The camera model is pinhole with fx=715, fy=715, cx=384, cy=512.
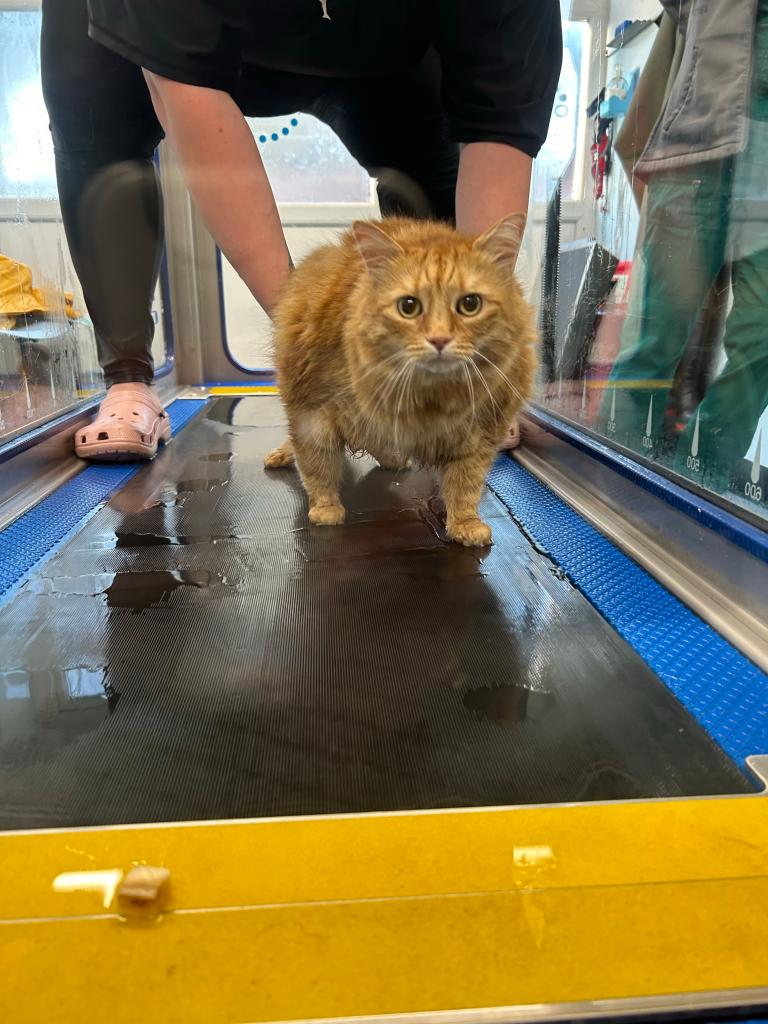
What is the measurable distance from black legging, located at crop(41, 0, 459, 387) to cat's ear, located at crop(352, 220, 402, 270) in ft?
2.43

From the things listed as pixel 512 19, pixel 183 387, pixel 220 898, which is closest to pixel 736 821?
pixel 220 898

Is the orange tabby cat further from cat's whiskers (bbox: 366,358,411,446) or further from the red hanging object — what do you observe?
the red hanging object

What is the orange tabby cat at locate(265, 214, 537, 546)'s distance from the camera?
1.17 meters

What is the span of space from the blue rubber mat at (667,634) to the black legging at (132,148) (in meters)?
1.04

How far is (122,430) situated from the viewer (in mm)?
1929

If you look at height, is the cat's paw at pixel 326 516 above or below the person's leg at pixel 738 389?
below

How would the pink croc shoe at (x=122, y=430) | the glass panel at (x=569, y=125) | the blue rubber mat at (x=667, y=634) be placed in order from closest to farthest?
the blue rubber mat at (x=667, y=634) → the pink croc shoe at (x=122, y=430) → the glass panel at (x=569, y=125)

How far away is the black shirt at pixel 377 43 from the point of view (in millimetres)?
1478

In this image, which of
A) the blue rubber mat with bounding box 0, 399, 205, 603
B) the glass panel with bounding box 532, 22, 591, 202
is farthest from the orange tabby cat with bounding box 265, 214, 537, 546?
the glass panel with bounding box 532, 22, 591, 202

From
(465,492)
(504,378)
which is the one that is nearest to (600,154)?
(504,378)

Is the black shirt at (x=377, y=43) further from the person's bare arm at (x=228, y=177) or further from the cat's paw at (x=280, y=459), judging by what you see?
the cat's paw at (x=280, y=459)

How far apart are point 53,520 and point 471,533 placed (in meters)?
0.88

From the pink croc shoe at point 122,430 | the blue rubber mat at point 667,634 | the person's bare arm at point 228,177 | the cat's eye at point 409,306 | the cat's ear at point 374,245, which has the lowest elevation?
the blue rubber mat at point 667,634

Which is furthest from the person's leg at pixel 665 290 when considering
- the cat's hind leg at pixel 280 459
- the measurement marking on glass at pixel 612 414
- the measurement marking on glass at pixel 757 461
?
the cat's hind leg at pixel 280 459
